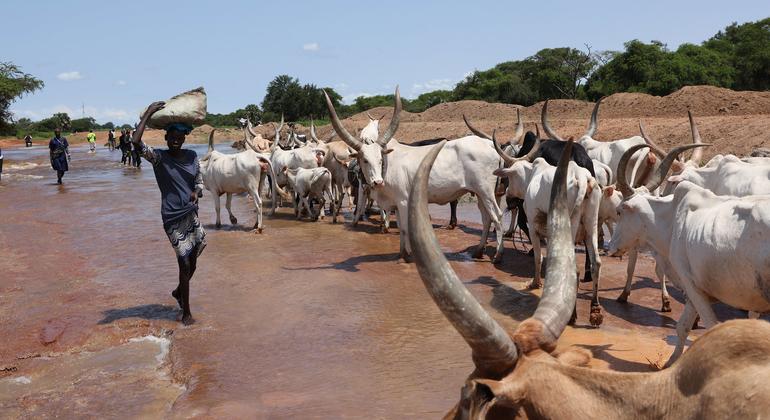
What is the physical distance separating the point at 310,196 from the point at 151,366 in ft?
29.2

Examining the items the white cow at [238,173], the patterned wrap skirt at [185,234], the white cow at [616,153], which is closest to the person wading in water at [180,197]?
the patterned wrap skirt at [185,234]

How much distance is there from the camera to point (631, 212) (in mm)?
6445

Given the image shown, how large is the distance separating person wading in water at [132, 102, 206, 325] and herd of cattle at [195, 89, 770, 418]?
2594mm

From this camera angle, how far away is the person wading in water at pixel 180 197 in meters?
6.95

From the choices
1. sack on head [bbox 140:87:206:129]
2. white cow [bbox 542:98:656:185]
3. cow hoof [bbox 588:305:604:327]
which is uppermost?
sack on head [bbox 140:87:206:129]

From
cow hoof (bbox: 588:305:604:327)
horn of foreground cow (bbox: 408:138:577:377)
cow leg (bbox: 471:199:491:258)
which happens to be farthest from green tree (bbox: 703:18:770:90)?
horn of foreground cow (bbox: 408:138:577:377)

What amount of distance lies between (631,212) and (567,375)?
443cm

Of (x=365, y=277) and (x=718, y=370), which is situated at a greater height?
(x=718, y=370)

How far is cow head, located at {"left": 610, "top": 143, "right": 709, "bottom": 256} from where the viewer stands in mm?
6375

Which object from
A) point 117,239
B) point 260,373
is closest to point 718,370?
point 260,373

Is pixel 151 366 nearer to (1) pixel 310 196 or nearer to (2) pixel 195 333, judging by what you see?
(2) pixel 195 333

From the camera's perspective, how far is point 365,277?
9398 millimetres

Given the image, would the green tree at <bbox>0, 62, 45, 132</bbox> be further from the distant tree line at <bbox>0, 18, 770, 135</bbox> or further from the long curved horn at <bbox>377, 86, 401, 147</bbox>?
the long curved horn at <bbox>377, 86, 401, 147</bbox>

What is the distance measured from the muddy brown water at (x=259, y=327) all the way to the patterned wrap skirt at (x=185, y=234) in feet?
2.71
